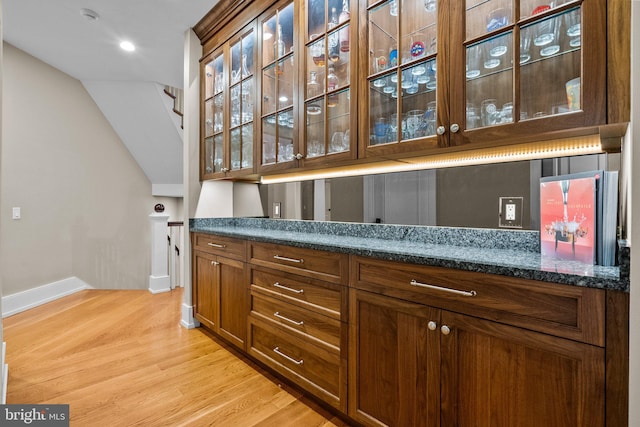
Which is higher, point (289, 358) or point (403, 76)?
point (403, 76)

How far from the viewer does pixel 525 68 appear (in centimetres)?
117

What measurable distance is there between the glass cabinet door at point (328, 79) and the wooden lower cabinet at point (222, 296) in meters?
1.03

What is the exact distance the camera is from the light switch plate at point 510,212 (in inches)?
55.7

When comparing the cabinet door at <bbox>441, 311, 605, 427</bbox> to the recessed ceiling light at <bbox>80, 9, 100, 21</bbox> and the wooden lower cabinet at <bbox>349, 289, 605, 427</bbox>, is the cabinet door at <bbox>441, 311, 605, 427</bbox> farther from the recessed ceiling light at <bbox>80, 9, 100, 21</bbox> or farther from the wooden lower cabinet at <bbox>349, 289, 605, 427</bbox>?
the recessed ceiling light at <bbox>80, 9, 100, 21</bbox>

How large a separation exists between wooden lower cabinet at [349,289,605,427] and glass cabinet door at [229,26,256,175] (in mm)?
1548

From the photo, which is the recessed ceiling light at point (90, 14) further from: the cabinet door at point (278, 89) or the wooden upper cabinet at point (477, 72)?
the wooden upper cabinet at point (477, 72)

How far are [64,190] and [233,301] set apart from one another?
9.86 ft

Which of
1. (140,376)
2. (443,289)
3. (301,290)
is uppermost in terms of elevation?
(443,289)

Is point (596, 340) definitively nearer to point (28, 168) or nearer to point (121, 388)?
point (121, 388)

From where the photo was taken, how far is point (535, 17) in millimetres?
1123

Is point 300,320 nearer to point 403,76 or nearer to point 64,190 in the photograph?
point 403,76

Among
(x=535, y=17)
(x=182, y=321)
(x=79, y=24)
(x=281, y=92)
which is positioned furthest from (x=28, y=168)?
(x=535, y=17)

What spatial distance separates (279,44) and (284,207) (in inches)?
48.5

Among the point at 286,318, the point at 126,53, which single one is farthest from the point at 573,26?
the point at 126,53
